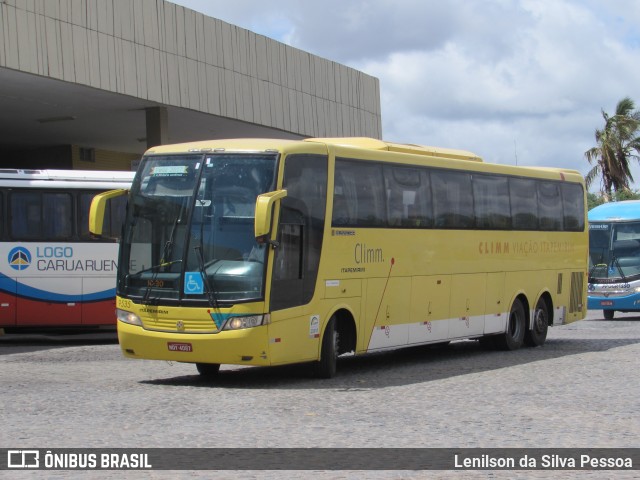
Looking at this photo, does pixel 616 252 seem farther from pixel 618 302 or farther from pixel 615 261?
A: pixel 618 302

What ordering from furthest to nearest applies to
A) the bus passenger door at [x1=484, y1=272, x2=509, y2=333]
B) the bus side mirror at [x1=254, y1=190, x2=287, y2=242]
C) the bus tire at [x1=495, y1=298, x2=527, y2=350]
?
the bus tire at [x1=495, y1=298, x2=527, y2=350] < the bus passenger door at [x1=484, y1=272, x2=509, y2=333] < the bus side mirror at [x1=254, y1=190, x2=287, y2=242]

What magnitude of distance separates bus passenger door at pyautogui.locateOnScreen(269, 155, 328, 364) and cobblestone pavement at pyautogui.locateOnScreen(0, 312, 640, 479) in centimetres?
56

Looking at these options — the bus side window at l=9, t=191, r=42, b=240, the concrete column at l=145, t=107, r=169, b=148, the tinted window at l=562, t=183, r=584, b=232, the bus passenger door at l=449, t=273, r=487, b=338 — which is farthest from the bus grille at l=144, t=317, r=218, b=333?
the concrete column at l=145, t=107, r=169, b=148

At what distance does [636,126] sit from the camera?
205ft

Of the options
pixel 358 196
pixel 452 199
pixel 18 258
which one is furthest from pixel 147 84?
pixel 358 196

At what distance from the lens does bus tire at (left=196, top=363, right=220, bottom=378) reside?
50.5ft

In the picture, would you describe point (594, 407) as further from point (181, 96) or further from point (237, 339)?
point (181, 96)

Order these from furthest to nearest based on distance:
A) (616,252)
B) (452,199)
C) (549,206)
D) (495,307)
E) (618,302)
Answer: (616,252) < (618,302) < (549,206) < (495,307) < (452,199)

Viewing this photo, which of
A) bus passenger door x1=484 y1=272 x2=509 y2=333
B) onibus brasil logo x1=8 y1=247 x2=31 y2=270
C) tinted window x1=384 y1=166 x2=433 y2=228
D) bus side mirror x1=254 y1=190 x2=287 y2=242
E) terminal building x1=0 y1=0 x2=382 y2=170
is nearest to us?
bus side mirror x1=254 y1=190 x2=287 y2=242

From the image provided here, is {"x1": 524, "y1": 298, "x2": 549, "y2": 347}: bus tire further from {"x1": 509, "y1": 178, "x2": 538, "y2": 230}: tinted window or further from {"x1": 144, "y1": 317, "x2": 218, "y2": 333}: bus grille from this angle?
{"x1": 144, "y1": 317, "x2": 218, "y2": 333}: bus grille

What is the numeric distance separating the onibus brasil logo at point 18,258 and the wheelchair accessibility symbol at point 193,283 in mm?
8930

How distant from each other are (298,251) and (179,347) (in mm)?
1946

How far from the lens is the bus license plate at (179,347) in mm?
13891

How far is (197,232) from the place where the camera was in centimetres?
1405
